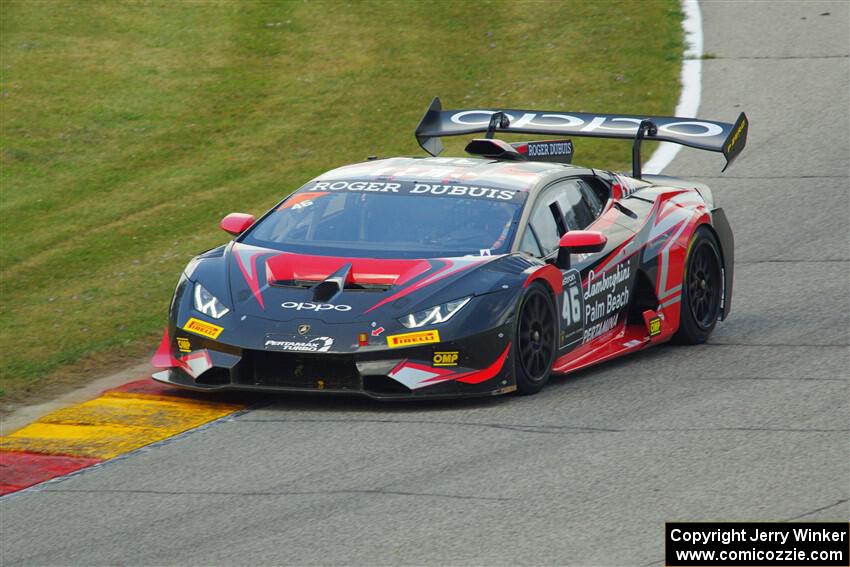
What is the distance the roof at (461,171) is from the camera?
9.52 meters

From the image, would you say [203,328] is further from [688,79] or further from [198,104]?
[688,79]

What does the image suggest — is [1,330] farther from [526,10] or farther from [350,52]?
[526,10]

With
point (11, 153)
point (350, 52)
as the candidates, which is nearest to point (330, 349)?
point (11, 153)

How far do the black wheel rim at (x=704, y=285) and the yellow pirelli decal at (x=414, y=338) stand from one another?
2578mm

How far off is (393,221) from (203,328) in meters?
1.37

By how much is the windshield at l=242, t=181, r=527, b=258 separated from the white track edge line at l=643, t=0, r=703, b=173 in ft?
20.5

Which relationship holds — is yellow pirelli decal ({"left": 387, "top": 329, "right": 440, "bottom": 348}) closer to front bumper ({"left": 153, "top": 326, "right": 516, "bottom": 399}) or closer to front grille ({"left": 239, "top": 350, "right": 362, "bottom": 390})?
front bumper ({"left": 153, "top": 326, "right": 516, "bottom": 399})

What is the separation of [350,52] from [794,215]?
798cm

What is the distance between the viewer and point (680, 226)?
10234 mm

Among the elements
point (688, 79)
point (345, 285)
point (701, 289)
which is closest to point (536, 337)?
point (345, 285)

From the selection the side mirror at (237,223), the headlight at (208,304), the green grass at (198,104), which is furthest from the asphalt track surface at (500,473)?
the green grass at (198,104)

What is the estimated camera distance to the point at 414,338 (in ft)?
26.9

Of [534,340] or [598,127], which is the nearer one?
[534,340]

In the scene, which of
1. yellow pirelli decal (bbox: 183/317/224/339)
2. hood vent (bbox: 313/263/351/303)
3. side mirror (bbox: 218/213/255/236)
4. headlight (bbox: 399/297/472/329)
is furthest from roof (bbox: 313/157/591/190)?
yellow pirelli decal (bbox: 183/317/224/339)
